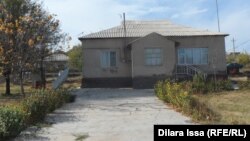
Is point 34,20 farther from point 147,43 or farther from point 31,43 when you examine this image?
point 147,43

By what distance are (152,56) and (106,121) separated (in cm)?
1896

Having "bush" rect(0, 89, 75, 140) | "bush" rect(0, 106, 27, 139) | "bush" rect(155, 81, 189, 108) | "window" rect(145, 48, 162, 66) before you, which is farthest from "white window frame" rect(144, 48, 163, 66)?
"bush" rect(0, 106, 27, 139)

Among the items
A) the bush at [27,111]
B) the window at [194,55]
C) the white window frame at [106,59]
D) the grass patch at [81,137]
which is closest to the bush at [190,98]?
the grass patch at [81,137]

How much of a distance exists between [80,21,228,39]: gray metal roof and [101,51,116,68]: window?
1.28 m

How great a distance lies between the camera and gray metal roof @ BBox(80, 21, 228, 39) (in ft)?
114

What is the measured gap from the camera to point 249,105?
18.8 m

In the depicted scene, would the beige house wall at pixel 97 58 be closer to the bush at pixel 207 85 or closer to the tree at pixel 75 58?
the bush at pixel 207 85

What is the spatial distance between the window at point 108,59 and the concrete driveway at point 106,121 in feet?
47.9

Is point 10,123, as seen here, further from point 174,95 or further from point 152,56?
point 152,56

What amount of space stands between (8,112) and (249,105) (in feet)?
35.3

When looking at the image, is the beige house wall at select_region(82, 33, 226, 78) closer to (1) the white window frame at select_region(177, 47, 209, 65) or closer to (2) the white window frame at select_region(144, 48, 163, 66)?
(1) the white window frame at select_region(177, 47, 209, 65)

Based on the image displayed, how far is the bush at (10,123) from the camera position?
11.0 metres

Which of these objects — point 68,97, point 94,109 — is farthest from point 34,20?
point 94,109

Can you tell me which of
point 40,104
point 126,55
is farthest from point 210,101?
point 126,55
